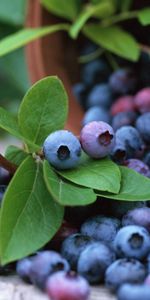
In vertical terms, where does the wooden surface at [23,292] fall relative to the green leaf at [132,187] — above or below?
below

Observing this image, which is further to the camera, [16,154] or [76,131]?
[76,131]

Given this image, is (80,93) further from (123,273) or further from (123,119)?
(123,273)

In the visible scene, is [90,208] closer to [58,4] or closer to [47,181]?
[47,181]

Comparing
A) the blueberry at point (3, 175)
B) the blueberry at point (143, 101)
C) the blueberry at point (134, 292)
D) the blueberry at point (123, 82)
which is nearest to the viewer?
the blueberry at point (134, 292)

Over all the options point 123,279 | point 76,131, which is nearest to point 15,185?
point 123,279

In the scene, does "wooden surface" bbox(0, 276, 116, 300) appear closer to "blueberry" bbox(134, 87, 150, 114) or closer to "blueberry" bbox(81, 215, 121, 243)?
"blueberry" bbox(81, 215, 121, 243)

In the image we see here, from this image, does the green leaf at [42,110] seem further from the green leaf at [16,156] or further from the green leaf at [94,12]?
the green leaf at [94,12]

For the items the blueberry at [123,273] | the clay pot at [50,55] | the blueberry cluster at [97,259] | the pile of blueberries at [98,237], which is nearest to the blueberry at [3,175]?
the pile of blueberries at [98,237]
